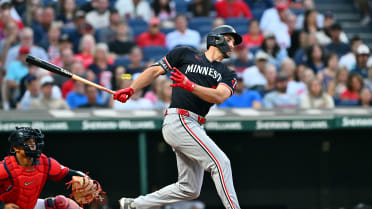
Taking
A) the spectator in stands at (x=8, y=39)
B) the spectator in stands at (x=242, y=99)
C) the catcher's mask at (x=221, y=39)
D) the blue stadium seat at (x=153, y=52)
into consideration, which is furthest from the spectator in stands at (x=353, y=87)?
the spectator in stands at (x=8, y=39)

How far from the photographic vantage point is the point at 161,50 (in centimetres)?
1118

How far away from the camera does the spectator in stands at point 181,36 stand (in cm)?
1135

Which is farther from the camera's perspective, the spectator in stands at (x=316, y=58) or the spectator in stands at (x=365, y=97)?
the spectator in stands at (x=316, y=58)

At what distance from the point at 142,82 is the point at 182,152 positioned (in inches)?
28.8

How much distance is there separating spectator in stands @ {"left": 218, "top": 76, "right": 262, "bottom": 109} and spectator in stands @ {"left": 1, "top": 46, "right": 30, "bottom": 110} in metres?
3.03

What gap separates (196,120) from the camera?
19.6ft

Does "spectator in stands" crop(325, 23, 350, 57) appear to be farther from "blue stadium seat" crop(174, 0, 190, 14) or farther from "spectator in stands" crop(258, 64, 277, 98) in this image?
"blue stadium seat" crop(174, 0, 190, 14)

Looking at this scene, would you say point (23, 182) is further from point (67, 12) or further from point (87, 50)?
Result: point (67, 12)

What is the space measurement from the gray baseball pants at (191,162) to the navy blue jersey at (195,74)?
89 millimetres

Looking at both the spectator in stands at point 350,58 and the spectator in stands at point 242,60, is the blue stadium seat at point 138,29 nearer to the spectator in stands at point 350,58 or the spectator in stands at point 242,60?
the spectator in stands at point 242,60

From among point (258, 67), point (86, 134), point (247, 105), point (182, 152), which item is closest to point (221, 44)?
point (182, 152)

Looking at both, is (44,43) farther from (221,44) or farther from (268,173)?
(221,44)

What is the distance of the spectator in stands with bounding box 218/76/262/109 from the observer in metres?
9.85

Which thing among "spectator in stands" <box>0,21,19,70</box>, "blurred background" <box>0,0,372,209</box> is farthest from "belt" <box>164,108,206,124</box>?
"spectator in stands" <box>0,21,19,70</box>
